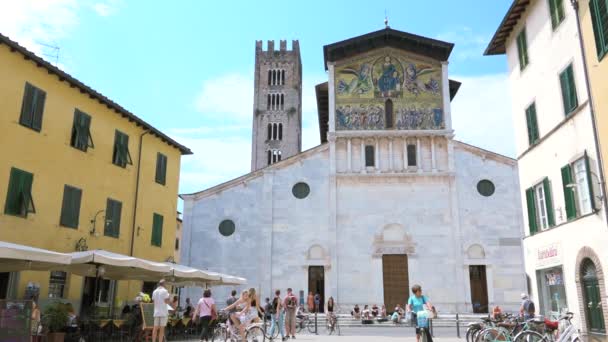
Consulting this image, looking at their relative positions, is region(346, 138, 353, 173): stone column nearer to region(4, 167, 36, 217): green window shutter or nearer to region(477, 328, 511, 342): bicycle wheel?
region(4, 167, 36, 217): green window shutter

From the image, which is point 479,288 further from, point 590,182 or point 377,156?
point 590,182

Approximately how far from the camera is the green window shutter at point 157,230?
22.6 metres

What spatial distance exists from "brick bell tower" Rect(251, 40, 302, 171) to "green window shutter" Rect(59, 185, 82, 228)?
149ft

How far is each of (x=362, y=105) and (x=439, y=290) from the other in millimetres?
11137

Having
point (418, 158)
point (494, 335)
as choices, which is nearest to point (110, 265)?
point (494, 335)

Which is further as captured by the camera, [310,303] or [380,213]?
[380,213]

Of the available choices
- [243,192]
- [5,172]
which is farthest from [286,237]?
[5,172]

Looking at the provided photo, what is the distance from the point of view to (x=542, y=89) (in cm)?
1573

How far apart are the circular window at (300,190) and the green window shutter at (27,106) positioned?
1624 centimetres

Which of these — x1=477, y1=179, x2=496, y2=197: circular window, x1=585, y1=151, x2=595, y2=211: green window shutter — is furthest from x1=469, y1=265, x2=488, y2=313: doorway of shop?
x1=585, y1=151, x2=595, y2=211: green window shutter

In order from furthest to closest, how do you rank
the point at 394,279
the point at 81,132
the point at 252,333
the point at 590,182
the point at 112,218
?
the point at 394,279, the point at 112,218, the point at 81,132, the point at 252,333, the point at 590,182

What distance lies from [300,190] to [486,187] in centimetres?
1029

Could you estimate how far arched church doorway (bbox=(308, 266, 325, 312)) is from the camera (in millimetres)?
28625

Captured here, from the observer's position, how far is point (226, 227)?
96.8ft
